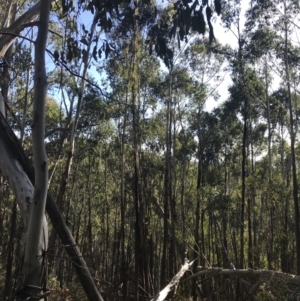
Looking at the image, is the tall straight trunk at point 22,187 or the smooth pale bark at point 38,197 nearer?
the smooth pale bark at point 38,197

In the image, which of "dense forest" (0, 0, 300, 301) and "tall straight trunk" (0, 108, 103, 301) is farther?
"dense forest" (0, 0, 300, 301)

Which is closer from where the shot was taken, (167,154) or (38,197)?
(38,197)

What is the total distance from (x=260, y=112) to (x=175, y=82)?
5.24 metres

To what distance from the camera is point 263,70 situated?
62.7ft

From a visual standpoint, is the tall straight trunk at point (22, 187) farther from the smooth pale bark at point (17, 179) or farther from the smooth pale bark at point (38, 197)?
the smooth pale bark at point (38, 197)

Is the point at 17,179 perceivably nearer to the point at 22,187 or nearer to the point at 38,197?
the point at 22,187

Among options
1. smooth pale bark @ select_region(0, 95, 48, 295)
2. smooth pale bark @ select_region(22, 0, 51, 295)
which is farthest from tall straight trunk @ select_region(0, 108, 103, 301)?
smooth pale bark @ select_region(22, 0, 51, 295)

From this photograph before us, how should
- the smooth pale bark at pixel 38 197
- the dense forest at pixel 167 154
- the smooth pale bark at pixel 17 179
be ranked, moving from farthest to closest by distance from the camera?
the dense forest at pixel 167 154 → the smooth pale bark at pixel 17 179 → the smooth pale bark at pixel 38 197

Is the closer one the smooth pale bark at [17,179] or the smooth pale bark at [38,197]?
the smooth pale bark at [38,197]

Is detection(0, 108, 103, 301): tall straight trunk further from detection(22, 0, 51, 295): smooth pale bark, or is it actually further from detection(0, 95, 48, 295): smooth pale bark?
detection(22, 0, 51, 295): smooth pale bark

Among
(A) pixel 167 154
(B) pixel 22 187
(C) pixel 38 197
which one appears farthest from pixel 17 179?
(A) pixel 167 154

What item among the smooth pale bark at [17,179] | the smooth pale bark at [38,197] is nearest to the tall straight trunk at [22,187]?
the smooth pale bark at [17,179]

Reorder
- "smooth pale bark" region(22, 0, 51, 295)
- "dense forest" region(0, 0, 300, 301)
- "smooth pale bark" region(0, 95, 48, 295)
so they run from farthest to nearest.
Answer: "dense forest" region(0, 0, 300, 301)
"smooth pale bark" region(0, 95, 48, 295)
"smooth pale bark" region(22, 0, 51, 295)

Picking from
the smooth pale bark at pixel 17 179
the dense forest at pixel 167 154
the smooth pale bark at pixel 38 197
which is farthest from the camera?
the dense forest at pixel 167 154
